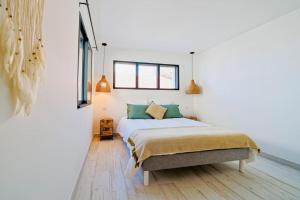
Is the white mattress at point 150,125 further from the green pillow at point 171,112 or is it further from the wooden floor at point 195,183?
the green pillow at point 171,112

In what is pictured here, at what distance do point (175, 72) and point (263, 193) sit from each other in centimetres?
A: 385

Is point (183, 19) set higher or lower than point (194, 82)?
higher

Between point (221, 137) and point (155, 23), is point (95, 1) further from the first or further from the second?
point (221, 137)

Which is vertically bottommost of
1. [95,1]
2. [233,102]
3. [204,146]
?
[204,146]

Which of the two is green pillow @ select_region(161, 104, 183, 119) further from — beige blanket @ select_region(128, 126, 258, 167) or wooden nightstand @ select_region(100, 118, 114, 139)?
beige blanket @ select_region(128, 126, 258, 167)

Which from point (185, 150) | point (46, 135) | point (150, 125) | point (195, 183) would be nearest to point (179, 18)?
point (150, 125)

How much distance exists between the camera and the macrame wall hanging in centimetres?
49

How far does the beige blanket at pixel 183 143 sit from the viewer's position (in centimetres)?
196

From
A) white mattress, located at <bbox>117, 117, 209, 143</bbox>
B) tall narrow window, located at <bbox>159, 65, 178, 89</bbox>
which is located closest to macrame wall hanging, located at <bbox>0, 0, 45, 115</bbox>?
white mattress, located at <bbox>117, 117, 209, 143</bbox>

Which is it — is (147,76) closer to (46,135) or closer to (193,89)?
(193,89)

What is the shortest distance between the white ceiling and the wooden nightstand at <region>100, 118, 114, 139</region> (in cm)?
203

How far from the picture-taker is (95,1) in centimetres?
238

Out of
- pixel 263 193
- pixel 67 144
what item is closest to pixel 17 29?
pixel 67 144

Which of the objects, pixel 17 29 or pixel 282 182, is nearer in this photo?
pixel 17 29
